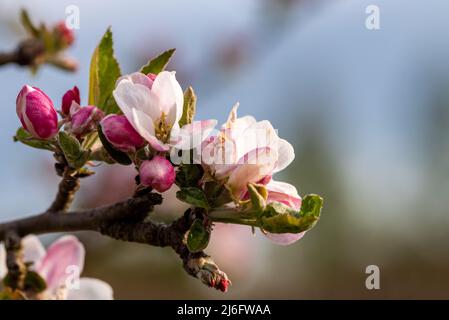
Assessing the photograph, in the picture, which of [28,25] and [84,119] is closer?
[84,119]

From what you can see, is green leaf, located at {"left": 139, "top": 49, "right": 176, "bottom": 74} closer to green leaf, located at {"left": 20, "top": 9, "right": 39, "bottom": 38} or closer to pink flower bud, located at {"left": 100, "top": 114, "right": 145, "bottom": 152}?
pink flower bud, located at {"left": 100, "top": 114, "right": 145, "bottom": 152}

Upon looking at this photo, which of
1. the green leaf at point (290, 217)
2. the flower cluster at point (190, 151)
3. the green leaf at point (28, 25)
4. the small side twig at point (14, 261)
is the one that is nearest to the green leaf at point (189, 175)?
the flower cluster at point (190, 151)

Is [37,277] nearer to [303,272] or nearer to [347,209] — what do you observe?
[303,272]

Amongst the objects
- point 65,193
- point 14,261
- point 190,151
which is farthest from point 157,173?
point 14,261

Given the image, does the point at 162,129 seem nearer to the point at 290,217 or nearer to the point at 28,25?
the point at 290,217

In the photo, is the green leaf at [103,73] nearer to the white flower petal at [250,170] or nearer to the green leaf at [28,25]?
the white flower petal at [250,170]
